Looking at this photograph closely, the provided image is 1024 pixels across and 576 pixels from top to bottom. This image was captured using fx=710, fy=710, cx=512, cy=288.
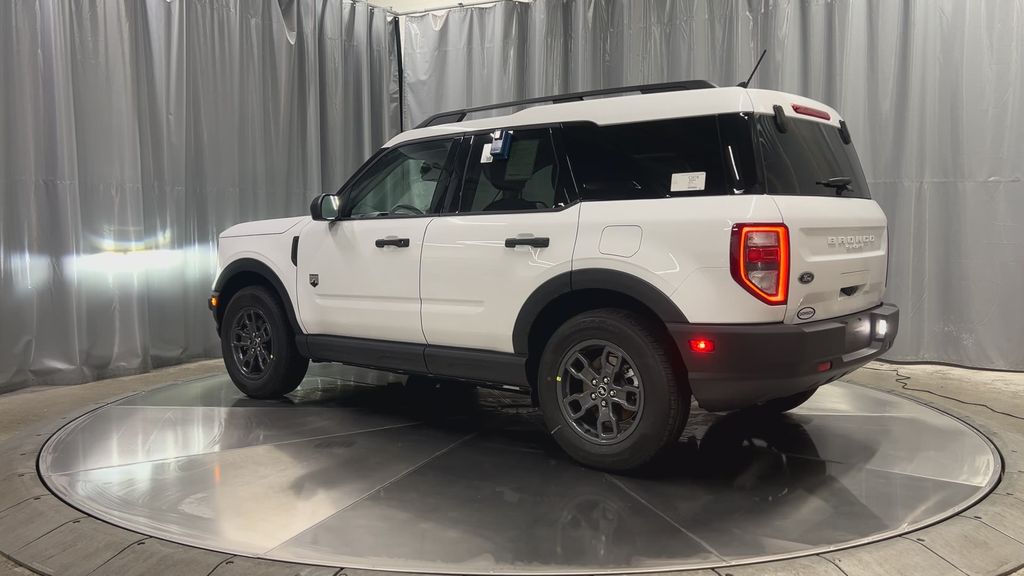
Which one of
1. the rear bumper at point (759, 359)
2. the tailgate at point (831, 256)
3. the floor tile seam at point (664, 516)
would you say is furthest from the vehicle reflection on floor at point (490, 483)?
the tailgate at point (831, 256)

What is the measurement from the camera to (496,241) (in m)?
3.46

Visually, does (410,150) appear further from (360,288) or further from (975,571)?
(975,571)

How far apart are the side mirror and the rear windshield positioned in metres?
2.45

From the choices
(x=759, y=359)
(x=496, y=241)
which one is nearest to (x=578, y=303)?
(x=496, y=241)

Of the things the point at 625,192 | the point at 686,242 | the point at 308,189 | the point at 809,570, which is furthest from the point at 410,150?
the point at 308,189

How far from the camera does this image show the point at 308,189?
24.8ft

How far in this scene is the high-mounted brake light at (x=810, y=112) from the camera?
317 centimetres

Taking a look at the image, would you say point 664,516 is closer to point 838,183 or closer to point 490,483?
point 490,483

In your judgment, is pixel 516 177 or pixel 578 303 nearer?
pixel 578 303

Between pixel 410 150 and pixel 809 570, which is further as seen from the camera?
pixel 410 150

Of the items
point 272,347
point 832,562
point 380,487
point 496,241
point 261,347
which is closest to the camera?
point 832,562

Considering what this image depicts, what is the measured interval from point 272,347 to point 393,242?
1.31 m

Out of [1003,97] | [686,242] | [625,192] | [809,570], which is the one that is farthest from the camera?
[1003,97]

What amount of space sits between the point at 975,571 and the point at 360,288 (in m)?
3.09
